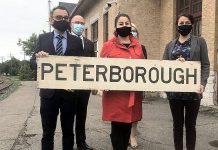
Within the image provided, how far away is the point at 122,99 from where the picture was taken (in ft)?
14.9

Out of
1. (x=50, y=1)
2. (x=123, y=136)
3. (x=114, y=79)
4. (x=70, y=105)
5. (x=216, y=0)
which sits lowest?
(x=123, y=136)

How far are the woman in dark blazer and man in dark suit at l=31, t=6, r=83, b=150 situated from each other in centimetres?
125

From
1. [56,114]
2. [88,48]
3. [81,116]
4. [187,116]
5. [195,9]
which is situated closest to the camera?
[56,114]

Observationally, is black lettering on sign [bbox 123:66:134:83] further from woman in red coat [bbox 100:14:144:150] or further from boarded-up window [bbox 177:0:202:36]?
boarded-up window [bbox 177:0:202:36]

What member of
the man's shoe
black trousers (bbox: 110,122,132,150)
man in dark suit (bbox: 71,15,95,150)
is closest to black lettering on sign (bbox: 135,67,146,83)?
black trousers (bbox: 110,122,132,150)

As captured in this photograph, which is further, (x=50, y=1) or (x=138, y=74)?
(x=50, y=1)

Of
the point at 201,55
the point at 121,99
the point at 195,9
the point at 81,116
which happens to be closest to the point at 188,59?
the point at 201,55

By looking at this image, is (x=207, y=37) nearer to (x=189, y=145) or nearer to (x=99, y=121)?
(x=99, y=121)

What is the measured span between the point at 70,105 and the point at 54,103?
0.64ft

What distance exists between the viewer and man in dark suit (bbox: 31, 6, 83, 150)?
15.3ft

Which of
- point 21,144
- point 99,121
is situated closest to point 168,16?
point 99,121

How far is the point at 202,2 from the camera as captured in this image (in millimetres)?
11883

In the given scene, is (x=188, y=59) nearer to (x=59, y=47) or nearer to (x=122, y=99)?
(x=122, y=99)

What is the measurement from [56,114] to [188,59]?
1.77 metres
